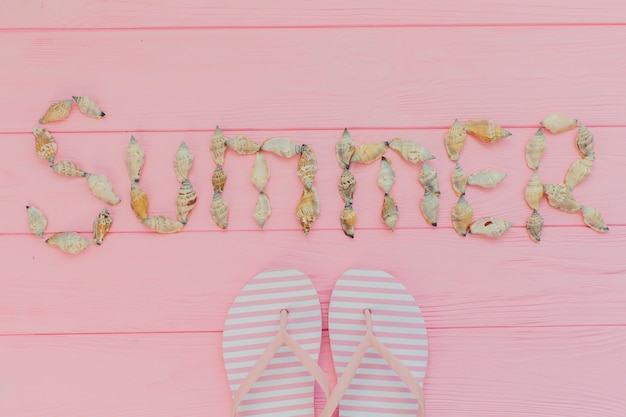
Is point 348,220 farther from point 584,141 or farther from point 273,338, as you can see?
point 584,141

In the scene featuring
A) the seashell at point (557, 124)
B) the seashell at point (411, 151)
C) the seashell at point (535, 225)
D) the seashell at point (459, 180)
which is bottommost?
the seashell at point (535, 225)

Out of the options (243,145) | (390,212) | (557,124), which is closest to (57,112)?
(243,145)

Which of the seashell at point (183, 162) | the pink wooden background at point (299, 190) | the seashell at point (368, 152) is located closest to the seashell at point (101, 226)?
the pink wooden background at point (299, 190)

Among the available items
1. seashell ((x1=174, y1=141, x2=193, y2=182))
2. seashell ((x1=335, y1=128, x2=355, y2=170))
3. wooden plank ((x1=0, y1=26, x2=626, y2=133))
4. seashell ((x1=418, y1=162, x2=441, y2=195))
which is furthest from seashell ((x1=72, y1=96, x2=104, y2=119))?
seashell ((x1=418, y1=162, x2=441, y2=195))

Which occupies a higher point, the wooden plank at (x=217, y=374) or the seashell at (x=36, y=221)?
the seashell at (x=36, y=221)

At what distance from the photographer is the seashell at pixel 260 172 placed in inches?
28.0

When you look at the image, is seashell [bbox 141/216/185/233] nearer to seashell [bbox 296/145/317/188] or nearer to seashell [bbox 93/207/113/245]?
seashell [bbox 93/207/113/245]

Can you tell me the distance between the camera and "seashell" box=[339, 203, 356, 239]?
0.70m

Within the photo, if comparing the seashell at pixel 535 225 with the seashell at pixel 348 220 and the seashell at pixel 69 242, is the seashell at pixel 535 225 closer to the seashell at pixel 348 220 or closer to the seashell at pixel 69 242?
the seashell at pixel 348 220

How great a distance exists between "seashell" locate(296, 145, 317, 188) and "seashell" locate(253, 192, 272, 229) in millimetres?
60

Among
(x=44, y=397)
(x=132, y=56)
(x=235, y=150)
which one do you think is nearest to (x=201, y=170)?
(x=235, y=150)

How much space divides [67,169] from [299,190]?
1.06 ft

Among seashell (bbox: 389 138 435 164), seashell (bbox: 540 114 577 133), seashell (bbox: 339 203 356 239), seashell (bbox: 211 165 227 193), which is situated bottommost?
seashell (bbox: 339 203 356 239)

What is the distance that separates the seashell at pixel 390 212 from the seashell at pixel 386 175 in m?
0.01
